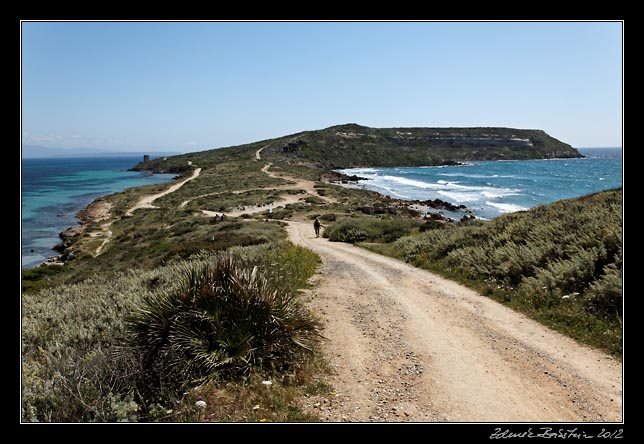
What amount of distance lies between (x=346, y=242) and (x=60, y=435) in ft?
75.7

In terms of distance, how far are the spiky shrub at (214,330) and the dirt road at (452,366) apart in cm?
106

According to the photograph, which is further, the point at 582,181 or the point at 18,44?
the point at 582,181

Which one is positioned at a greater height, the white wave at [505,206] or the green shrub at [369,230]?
the white wave at [505,206]

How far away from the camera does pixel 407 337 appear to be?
324 inches

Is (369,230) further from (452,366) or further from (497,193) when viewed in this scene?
(497,193)

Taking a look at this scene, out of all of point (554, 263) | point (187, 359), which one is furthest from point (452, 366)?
point (554, 263)

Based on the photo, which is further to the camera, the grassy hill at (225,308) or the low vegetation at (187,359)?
the grassy hill at (225,308)

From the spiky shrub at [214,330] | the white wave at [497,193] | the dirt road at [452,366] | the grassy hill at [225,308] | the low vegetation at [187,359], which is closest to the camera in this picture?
the low vegetation at [187,359]

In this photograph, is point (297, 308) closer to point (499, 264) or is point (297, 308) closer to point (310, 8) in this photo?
point (310, 8)

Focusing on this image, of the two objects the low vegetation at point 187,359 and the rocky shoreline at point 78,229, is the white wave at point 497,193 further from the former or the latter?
the low vegetation at point 187,359

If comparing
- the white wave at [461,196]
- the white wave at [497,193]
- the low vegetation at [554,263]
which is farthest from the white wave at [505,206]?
the low vegetation at [554,263]

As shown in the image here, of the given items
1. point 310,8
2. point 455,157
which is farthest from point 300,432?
point 455,157

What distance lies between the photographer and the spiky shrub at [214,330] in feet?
18.9

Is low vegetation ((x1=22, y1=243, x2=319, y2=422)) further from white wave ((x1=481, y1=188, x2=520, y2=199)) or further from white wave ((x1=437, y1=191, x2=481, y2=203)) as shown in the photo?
white wave ((x1=481, y1=188, x2=520, y2=199))
